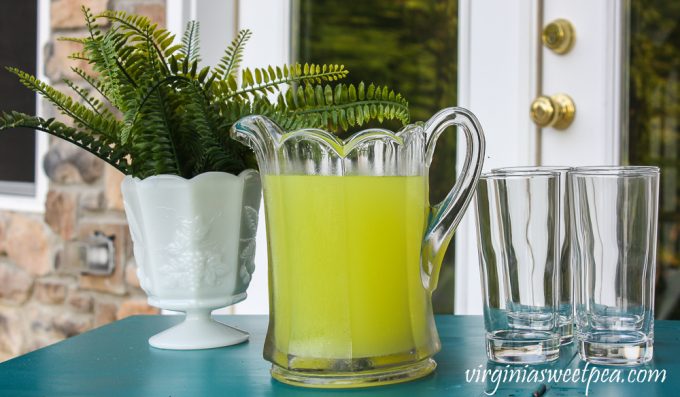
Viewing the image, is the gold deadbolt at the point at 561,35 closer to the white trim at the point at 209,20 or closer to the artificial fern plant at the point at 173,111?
the white trim at the point at 209,20

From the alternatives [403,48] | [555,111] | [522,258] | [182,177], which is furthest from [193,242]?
[403,48]

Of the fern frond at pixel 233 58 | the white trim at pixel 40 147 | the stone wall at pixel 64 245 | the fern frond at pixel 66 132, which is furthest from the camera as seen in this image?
the white trim at pixel 40 147

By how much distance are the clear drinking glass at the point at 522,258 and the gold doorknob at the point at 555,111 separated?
94cm

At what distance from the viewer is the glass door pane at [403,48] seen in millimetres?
1664

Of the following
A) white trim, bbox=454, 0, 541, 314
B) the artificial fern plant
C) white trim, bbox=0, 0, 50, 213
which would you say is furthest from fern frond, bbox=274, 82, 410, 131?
white trim, bbox=0, 0, 50, 213

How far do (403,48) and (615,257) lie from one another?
3.93 feet

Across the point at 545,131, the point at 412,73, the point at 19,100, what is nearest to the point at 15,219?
the point at 19,100

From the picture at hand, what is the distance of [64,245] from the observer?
184 centimetres

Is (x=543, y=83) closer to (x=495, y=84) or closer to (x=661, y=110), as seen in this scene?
(x=495, y=84)

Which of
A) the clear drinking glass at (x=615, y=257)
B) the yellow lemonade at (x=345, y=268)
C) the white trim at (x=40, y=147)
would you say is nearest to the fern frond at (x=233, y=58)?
the yellow lemonade at (x=345, y=268)

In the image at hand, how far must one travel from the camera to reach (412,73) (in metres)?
1.71

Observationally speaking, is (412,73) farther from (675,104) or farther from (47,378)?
(47,378)

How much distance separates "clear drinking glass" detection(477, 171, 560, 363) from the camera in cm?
60

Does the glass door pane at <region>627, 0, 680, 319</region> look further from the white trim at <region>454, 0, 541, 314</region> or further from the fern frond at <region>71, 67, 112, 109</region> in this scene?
the fern frond at <region>71, 67, 112, 109</region>
